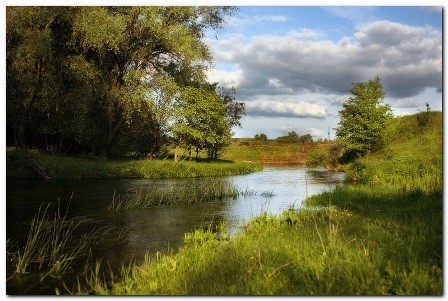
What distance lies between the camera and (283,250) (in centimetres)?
598

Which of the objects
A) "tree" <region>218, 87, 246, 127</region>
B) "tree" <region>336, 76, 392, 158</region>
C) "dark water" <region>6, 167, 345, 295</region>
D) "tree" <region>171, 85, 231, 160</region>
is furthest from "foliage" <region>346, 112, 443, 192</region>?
"tree" <region>171, 85, 231, 160</region>

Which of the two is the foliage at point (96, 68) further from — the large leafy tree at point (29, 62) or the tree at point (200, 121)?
the tree at point (200, 121)

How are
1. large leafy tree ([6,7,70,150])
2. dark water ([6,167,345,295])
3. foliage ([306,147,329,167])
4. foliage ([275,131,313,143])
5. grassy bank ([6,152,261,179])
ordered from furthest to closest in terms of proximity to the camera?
foliage ([306,147,329,167])
grassy bank ([6,152,261,179])
large leafy tree ([6,7,70,150])
foliage ([275,131,313,143])
dark water ([6,167,345,295])

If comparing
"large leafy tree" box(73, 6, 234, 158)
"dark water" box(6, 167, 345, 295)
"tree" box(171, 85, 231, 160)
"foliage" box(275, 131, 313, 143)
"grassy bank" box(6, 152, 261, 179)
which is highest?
"large leafy tree" box(73, 6, 234, 158)

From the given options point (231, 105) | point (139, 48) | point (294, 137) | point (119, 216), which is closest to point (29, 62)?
point (139, 48)

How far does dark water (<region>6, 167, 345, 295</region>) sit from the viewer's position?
7332 millimetres

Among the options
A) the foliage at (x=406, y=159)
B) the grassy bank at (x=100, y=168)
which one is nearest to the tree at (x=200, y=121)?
the grassy bank at (x=100, y=168)

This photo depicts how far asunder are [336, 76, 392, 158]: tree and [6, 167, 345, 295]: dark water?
348cm

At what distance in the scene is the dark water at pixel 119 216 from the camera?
733cm

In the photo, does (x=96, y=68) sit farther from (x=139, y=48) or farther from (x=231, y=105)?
(x=231, y=105)

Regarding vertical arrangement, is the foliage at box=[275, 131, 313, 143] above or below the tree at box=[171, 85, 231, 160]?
below

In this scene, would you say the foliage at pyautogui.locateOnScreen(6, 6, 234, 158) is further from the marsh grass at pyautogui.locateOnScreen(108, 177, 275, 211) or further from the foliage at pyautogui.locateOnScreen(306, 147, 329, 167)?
the foliage at pyautogui.locateOnScreen(306, 147, 329, 167)

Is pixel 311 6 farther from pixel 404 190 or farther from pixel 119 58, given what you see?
pixel 119 58
